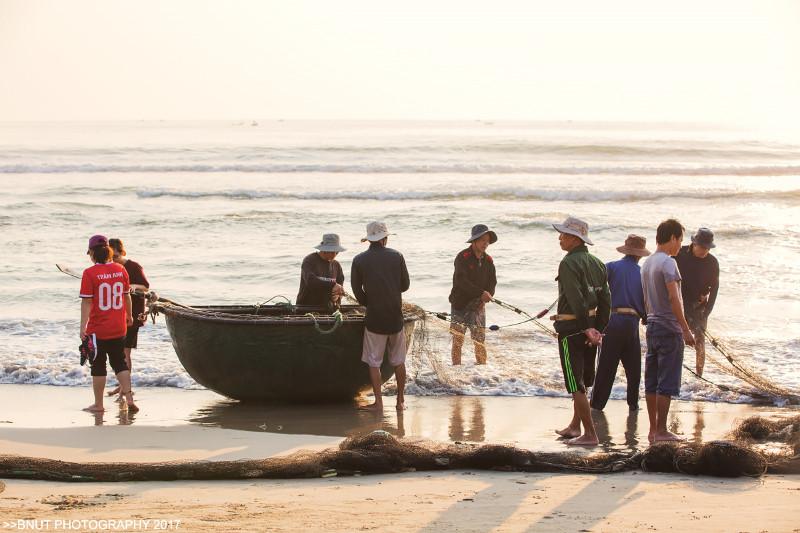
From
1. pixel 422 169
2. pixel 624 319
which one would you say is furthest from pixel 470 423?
pixel 422 169

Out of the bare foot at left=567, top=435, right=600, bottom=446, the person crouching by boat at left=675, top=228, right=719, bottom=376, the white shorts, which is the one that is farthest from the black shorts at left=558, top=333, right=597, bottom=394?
the person crouching by boat at left=675, top=228, right=719, bottom=376

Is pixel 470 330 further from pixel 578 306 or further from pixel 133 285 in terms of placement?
pixel 578 306

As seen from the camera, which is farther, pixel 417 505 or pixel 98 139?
pixel 98 139

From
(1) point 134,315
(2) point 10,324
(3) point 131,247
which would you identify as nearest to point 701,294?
(1) point 134,315

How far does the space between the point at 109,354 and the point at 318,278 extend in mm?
1854

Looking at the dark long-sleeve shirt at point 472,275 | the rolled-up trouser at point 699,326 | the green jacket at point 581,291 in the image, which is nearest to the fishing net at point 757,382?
the rolled-up trouser at point 699,326

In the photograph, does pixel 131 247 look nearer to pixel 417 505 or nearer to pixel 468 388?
pixel 468 388

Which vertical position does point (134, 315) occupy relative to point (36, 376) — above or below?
above

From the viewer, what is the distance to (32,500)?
19.0 ft

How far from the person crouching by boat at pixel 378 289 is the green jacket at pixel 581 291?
177cm

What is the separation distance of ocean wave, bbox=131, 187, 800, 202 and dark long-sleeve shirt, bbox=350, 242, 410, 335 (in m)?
22.1

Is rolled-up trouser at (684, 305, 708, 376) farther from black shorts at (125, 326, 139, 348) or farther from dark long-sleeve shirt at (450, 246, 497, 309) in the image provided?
black shorts at (125, 326, 139, 348)

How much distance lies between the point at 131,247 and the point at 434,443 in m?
15.9

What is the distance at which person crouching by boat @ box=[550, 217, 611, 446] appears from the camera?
750 centimetres
